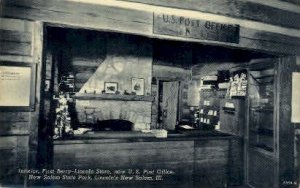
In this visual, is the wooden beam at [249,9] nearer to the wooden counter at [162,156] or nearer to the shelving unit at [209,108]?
the wooden counter at [162,156]

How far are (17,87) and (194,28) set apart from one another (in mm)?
2217

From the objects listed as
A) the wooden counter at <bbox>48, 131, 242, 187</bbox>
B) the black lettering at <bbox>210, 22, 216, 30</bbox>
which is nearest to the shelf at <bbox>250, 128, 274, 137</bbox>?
the wooden counter at <bbox>48, 131, 242, 187</bbox>

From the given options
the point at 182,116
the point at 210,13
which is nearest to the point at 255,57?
the point at 210,13

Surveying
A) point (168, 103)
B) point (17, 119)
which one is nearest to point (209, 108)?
point (168, 103)

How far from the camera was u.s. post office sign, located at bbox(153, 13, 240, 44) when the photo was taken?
346cm

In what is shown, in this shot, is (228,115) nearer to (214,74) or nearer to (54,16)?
(214,74)

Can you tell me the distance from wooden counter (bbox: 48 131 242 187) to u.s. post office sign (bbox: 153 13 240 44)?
201cm

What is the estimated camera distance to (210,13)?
3734 millimetres

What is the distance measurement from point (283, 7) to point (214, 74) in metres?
4.30

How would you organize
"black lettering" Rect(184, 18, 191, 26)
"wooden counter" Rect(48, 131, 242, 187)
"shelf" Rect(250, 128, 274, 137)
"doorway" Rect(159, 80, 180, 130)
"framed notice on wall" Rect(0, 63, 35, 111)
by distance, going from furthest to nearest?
"doorway" Rect(159, 80, 180, 130) < "shelf" Rect(250, 128, 274, 137) < "wooden counter" Rect(48, 131, 242, 187) < "black lettering" Rect(184, 18, 191, 26) < "framed notice on wall" Rect(0, 63, 35, 111)

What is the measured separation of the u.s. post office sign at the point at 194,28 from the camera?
3.46m

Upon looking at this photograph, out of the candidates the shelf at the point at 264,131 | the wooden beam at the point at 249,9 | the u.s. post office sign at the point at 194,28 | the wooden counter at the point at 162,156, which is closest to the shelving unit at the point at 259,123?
the shelf at the point at 264,131

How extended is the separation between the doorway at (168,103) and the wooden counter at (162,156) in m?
3.87

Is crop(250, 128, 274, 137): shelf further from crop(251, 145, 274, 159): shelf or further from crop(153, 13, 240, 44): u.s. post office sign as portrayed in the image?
crop(153, 13, 240, 44): u.s. post office sign
